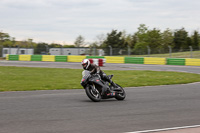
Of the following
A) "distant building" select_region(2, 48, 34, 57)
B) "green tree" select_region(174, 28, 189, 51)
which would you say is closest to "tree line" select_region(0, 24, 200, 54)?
"green tree" select_region(174, 28, 189, 51)

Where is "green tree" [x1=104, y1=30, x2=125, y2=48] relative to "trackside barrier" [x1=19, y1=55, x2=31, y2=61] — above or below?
above

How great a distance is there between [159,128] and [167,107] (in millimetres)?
2524

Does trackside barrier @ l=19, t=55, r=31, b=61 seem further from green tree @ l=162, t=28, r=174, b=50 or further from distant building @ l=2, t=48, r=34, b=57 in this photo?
green tree @ l=162, t=28, r=174, b=50

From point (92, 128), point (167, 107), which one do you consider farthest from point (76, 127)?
point (167, 107)

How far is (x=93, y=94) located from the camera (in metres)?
8.91

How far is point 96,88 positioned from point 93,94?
0.89 feet

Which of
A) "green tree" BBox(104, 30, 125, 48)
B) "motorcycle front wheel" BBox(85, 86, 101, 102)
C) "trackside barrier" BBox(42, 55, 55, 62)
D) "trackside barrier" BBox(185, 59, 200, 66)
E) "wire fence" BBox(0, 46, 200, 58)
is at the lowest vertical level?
"motorcycle front wheel" BBox(85, 86, 101, 102)

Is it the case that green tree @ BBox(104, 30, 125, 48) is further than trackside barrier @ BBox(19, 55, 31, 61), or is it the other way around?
green tree @ BBox(104, 30, 125, 48)

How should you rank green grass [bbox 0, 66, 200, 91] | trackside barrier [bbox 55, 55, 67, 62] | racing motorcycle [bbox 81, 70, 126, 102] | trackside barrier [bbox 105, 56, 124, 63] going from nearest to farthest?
racing motorcycle [bbox 81, 70, 126, 102] < green grass [bbox 0, 66, 200, 91] < trackside barrier [bbox 105, 56, 124, 63] < trackside barrier [bbox 55, 55, 67, 62]

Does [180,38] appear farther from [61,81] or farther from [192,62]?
[61,81]

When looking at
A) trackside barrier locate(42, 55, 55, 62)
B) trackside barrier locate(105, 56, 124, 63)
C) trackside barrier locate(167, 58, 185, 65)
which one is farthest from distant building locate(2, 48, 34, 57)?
trackside barrier locate(167, 58, 185, 65)

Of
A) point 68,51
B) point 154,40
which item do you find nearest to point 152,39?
point 154,40

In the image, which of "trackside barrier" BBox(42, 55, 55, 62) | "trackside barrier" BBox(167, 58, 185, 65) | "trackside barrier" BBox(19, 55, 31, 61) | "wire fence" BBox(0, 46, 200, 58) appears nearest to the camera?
"trackside barrier" BBox(167, 58, 185, 65)

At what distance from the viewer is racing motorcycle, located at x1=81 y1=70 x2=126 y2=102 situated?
8.76 m
